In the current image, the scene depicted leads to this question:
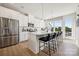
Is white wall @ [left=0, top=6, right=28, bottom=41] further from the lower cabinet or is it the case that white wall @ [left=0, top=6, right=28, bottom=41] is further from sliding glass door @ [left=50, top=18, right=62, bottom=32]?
sliding glass door @ [left=50, top=18, right=62, bottom=32]

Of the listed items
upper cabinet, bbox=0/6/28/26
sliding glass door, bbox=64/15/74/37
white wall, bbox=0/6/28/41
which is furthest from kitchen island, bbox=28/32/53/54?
sliding glass door, bbox=64/15/74/37

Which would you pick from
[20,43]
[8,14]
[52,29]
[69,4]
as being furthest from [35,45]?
[69,4]

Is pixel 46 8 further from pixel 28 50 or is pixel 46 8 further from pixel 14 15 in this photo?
pixel 28 50

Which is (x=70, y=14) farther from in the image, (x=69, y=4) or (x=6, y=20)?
(x=6, y=20)

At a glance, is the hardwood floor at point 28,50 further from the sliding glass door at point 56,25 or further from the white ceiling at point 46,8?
the white ceiling at point 46,8

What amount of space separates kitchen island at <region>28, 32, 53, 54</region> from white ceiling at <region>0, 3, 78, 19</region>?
381 millimetres

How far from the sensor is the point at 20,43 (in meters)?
2.51

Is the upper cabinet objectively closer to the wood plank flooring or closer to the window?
the wood plank flooring

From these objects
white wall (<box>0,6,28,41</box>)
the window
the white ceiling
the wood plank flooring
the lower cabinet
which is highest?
the white ceiling

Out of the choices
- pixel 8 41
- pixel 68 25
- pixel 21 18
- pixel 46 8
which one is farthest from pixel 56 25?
pixel 8 41

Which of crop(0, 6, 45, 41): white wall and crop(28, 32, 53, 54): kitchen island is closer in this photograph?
crop(0, 6, 45, 41): white wall

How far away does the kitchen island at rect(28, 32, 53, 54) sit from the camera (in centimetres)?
254

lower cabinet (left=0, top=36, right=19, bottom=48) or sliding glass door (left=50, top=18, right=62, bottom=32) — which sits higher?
sliding glass door (left=50, top=18, right=62, bottom=32)

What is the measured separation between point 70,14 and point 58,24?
0.32 m
